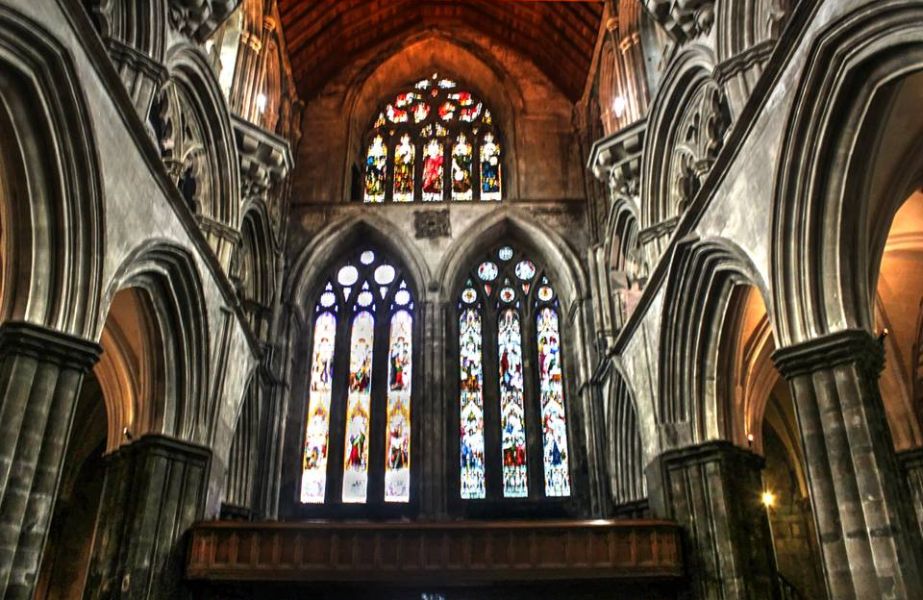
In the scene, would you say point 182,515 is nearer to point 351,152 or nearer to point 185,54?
point 185,54

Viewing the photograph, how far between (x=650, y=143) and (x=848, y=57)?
514cm

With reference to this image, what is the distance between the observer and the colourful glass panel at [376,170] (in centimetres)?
1684

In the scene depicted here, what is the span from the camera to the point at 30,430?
6.58 metres

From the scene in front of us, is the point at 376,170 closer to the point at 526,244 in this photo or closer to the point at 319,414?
the point at 526,244

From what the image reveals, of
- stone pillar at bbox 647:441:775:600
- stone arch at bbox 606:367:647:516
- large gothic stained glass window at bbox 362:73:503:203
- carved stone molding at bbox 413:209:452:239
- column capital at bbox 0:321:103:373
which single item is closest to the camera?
column capital at bbox 0:321:103:373

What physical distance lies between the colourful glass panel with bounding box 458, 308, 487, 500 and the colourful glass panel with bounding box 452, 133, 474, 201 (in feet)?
8.81

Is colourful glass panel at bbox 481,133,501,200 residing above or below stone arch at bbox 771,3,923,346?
above

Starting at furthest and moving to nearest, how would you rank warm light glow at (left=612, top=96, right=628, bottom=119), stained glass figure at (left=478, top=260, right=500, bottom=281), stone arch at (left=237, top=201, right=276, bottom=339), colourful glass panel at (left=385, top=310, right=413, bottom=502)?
1. stained glass figure at (left=478, top=260, right=500, bottom=281)
2. colourful glass panel at (left=385, top=310, right=413, bottom=502)
3. stone arch at (left=237, top=201, right=276, bottom=339)
4. warm light glow at (left=612, top=96, right=628, bottom=119)

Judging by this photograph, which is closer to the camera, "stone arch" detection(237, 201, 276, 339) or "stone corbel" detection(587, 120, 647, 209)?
"stone corbel" detection(587, 120, 647, 209)

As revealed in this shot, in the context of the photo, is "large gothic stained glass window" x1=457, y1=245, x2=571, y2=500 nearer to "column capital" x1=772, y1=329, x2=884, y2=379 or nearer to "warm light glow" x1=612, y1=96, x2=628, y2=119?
"warm light glow" x1=612, y1=96, x2=628, y2=119

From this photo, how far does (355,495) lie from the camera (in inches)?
546


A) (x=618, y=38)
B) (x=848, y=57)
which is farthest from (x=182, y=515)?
(x=618, y=38)

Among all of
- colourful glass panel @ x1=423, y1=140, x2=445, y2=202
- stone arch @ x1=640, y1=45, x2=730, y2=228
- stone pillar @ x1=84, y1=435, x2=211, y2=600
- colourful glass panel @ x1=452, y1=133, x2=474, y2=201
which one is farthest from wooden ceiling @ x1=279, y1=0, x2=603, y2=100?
stone pillar @ x1=84, y1=435, x2=211, y2=600

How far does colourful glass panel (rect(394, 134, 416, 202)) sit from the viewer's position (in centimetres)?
1678
